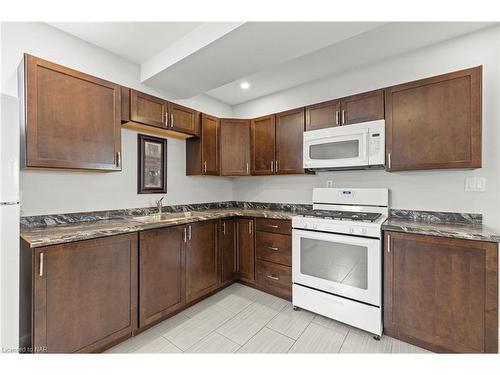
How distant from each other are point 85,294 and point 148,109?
1688 mm

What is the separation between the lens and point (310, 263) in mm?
2203

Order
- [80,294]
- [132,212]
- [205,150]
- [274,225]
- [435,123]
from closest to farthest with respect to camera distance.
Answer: [80,294]
[435,123]
[132,212]
[274,225]
[205,150]

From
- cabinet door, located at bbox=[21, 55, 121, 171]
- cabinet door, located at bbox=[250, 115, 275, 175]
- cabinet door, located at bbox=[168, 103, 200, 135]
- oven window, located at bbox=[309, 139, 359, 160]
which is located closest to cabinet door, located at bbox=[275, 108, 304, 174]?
cabinet door, located at bbox=[250, 115, 275, 175]

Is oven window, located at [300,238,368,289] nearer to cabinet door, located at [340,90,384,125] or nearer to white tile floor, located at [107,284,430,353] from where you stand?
white tile floor, located at [107,284,430,353]

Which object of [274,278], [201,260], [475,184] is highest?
[475,184]

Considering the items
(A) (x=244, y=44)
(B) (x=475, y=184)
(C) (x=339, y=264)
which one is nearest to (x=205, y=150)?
(A) (x=244, y=44)

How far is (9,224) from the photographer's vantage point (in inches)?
47.9

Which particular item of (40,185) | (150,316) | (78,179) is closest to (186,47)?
(78,179)

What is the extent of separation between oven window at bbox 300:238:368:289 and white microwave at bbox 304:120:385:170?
0.81 m

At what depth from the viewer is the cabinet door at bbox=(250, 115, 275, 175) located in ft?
9.46

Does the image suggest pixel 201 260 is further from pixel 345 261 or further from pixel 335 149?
pixel 335 149

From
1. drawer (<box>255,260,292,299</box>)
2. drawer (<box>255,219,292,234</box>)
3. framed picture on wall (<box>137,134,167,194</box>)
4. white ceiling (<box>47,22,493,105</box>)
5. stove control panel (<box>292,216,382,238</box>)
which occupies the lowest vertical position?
drawer (<box>255,260,292,299</box>)

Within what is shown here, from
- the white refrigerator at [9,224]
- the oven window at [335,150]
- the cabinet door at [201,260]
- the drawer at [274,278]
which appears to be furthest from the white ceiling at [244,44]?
the drawer at [274,278]

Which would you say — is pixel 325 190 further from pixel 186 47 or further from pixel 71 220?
pixel 71 220
